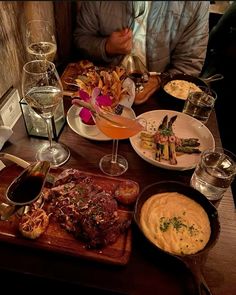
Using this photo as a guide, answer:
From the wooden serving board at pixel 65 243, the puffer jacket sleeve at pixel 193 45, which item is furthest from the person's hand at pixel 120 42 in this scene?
the wooden serving board at pixel 65 243

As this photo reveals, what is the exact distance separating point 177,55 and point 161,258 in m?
1.48

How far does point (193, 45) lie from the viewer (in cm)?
182

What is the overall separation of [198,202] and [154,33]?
4.05 feet

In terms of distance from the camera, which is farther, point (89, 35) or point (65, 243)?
point (89, 35)

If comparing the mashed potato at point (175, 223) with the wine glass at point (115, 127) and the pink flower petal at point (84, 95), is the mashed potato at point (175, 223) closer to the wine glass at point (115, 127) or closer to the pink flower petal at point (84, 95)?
the wine glass at point (115, 127)

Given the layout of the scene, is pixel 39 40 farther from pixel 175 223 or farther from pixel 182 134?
pixel 175 223

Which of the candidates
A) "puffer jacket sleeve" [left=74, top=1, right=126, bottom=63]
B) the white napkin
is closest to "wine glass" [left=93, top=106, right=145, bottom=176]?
the white napkin

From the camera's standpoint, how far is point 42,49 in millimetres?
1265

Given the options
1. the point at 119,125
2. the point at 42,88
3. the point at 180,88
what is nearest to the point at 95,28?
the point at 180,88

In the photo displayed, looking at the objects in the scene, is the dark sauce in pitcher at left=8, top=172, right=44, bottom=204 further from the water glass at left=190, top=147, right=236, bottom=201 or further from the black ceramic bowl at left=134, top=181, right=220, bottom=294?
the water glass at left=190, top=147, right=236, bottom=201

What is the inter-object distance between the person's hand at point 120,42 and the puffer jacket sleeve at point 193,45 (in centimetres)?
37

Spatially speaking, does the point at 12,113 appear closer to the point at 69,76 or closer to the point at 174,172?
the point at 69,76

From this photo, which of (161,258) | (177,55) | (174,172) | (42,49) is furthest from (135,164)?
(177,55)

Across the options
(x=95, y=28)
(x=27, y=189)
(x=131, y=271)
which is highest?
(x=95, y=28)
